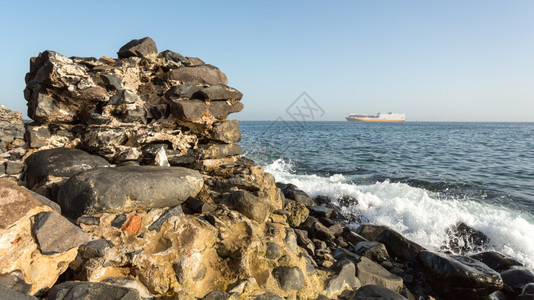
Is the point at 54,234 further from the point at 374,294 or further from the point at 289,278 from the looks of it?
the point at 374,294

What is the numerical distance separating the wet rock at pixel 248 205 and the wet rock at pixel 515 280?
17.1 ft

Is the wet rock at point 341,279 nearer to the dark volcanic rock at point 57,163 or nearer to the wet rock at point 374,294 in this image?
the wet rock at point 374,294

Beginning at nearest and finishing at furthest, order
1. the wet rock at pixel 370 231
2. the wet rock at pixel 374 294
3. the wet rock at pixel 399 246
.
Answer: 1. the wet rock at pixel 374 294
2. the wet rock at pixel 399 246
3. the wet rock at pixel 370 231

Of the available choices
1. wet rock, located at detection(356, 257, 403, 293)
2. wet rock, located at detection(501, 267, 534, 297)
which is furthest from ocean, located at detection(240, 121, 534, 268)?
wet rock, located at detection(356, 257, 403, 293)

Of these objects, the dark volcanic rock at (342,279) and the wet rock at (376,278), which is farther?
the wet rock at (376,278)

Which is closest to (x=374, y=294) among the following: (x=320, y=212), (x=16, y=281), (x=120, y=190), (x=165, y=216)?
(x=165, y=216)

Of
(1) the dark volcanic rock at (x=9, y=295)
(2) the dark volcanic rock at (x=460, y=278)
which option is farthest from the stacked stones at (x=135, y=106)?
(2) the dark volcanic rock at (x=460, y=278)

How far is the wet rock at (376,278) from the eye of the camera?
482 cm

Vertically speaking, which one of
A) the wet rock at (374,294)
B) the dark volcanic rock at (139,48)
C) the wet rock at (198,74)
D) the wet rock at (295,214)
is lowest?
the wet rock at (374,294)

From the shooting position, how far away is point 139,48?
5.86 m

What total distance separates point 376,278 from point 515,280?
335cm

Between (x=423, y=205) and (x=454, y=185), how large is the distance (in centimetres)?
407

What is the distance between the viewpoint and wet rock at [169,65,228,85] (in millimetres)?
6090

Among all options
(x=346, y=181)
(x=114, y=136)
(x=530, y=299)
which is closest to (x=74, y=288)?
(x=114, y=136)
